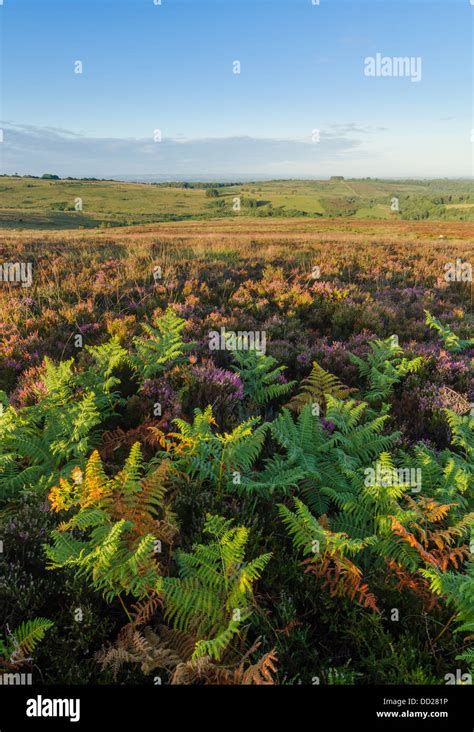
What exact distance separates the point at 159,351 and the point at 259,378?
5.11 feet

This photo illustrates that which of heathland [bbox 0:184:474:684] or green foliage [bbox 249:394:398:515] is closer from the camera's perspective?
heathland [bbox 0:184:474:684]

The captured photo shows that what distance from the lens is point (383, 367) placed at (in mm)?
6465

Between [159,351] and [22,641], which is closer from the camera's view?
[22,641]

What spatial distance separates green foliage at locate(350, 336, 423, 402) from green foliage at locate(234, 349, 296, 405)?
1220mm

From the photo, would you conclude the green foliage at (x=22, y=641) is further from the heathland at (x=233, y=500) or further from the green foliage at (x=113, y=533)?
the green foliage at (x=113, y=533)

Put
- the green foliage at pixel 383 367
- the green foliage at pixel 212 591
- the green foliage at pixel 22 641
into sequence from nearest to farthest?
1. the green foliage at pixel 22 641
2. the green foliage at pixel 212 591
3. the green foliage at pixel 383 367

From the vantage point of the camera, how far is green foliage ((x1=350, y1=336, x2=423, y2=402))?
5.88 metres

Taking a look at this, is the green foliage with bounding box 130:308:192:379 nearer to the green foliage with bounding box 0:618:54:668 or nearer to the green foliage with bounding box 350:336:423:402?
the green foliage with bounding box 350:336:423:402

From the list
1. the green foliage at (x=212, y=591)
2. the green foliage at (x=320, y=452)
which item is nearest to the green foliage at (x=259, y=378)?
the green foliage at (x=320, y=452)

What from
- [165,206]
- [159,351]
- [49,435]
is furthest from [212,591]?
[165,206]

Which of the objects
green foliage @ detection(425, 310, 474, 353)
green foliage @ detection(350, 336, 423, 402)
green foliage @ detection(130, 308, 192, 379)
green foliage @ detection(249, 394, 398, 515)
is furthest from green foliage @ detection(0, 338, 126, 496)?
green foliage @ detection(425, 310, 474, 353)

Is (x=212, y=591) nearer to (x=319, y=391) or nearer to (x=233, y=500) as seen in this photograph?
(x=233, y=500)

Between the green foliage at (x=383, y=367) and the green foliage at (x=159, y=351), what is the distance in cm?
280

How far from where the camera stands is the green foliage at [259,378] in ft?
18.3
